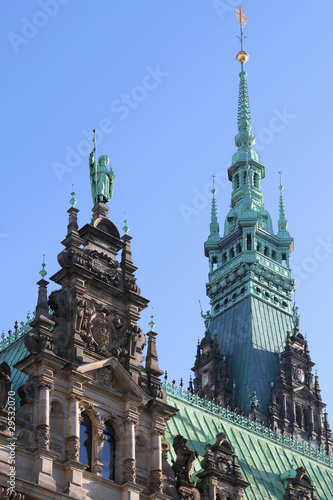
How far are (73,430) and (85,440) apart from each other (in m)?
1.33

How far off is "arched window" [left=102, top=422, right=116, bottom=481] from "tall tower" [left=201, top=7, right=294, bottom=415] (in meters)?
48.6

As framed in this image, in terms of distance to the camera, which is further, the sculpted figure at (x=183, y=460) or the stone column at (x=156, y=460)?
the sculpted figure at (x=183, y=460)

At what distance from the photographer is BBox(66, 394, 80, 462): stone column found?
140 feet

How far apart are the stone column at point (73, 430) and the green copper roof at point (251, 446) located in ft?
25.9

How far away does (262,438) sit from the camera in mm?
58562

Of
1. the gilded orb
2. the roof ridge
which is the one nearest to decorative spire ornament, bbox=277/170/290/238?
the gilded orb

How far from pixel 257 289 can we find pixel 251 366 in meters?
8.79

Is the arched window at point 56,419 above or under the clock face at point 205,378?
under

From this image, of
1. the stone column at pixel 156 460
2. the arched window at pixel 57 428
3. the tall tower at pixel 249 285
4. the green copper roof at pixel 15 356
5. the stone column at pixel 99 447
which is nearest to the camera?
the arched window at pixel 57 428

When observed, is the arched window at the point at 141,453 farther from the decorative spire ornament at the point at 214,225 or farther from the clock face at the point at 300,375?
the decorative spire ornament at the point at 214,225

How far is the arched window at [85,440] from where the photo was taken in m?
43.8
